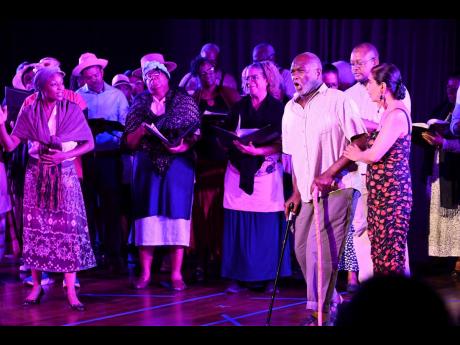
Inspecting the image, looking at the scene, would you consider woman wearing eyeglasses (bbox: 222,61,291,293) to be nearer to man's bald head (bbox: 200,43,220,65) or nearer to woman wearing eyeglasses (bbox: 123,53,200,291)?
Answer: woman wearing eyeglasses (bbox: 123,53,200,291)

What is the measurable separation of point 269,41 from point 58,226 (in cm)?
340

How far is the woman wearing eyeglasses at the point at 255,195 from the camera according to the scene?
18.4 ft

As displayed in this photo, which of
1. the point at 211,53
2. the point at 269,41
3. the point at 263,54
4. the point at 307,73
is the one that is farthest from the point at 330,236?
the point at 269,41

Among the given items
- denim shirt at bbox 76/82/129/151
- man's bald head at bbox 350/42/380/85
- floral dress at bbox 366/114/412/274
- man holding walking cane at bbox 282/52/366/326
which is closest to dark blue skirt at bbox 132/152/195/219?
denim shirt at bbox 76/82/129/151

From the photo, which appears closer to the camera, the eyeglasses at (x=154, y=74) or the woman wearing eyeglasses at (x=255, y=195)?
the woman wearing eyeglasses at (x=255, y=195)

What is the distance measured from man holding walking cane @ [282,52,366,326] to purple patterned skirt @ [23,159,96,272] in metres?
1.60

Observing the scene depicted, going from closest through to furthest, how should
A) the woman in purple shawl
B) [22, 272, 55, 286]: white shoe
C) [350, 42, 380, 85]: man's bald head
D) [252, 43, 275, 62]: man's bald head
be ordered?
1. the woman in purple shawl
2. [350, 42, 380, 85]: man's bald head
3. [22, 272, 55, 286]: white shoe
4. [252, 43, 275, 62]: man's bald head

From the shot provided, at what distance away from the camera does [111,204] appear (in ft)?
22.6

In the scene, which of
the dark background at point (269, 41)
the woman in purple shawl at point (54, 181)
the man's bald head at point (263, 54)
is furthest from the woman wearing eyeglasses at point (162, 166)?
the dark background at point (269, 41)

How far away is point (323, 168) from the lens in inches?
174

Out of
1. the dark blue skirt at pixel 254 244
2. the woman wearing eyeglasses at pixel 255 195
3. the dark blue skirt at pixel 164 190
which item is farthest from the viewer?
the dark blue skirt at pixel 164 190

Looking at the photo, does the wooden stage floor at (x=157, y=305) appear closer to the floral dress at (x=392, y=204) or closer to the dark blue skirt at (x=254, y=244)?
the dark blue skirt at (x=254, y=244)

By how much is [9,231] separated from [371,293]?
6526 mm

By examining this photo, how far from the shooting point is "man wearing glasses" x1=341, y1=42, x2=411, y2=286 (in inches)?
202
